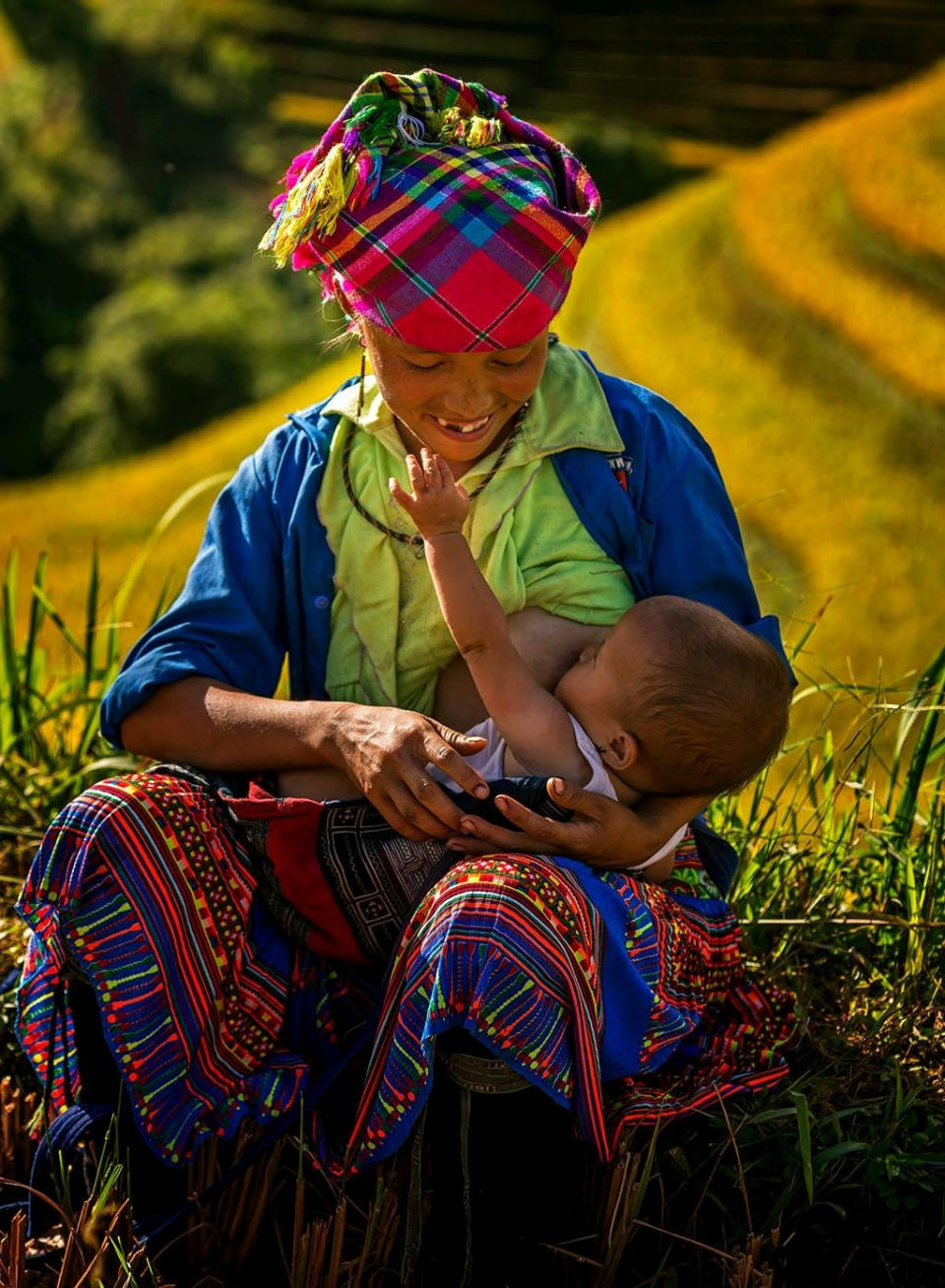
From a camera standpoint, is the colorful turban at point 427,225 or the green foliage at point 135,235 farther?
the green foliage at point 135,235

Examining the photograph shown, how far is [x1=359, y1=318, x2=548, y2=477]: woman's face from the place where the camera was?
7.39 ft

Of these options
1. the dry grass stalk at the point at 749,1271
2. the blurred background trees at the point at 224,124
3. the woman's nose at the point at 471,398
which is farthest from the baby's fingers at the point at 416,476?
the blurred background trees at the point at 224,124

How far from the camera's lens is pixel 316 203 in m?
2.19

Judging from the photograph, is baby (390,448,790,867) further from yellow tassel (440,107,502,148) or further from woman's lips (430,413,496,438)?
yellow tassel (440,107,502,148)

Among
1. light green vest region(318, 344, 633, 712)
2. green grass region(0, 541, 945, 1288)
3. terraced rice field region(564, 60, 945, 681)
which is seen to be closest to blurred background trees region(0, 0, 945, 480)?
terraced rice field region(564, 60, 945, 681)

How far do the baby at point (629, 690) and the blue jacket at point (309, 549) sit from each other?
0.16 m

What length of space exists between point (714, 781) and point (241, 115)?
6.81m

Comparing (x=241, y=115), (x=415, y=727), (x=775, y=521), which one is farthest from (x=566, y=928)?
(x=241, y=115)

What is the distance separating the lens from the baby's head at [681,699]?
2137 millimetres

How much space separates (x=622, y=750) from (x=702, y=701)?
→ 140mm

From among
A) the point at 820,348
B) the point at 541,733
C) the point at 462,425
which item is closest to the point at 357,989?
the point at 541,733

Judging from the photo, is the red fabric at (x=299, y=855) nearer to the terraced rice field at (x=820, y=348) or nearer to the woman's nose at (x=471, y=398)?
the woman's nose at (x=471, y=398)

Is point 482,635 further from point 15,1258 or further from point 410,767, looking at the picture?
point 15,1258

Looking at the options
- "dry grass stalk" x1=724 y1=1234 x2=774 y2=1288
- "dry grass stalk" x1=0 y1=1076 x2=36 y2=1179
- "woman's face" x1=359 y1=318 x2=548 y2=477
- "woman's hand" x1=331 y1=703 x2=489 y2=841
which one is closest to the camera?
"dry grass stalk" x1=724 y1=1234 x2=774 y2=1288
